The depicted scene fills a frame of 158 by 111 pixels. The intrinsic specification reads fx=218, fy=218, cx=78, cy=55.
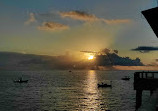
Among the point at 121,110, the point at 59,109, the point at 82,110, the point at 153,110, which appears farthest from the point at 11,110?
the point at 153,110

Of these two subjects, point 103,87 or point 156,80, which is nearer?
point 156,80

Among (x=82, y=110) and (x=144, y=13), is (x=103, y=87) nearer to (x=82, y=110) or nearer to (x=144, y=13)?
(x=82, y=110)

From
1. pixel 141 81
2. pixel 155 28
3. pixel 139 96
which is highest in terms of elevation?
pixel 155 28

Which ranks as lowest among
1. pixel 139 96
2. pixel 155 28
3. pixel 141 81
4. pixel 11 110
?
pixel 11 110

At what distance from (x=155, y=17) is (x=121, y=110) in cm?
4410

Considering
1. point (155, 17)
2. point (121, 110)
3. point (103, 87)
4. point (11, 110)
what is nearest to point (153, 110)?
point (155, 17)

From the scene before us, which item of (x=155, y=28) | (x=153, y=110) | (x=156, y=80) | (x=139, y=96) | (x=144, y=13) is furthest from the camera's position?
(x=139, y=96)

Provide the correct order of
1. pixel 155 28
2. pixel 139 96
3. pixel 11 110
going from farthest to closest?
pixel 11 110 < pixel 139 96 < pixel 155 28

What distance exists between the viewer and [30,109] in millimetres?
52812

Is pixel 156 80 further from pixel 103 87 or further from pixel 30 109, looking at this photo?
pixel 103 87

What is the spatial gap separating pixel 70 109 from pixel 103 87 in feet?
213

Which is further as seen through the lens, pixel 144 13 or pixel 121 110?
pixel 121 110

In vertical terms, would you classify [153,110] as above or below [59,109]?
above

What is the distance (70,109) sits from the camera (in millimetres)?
53656
